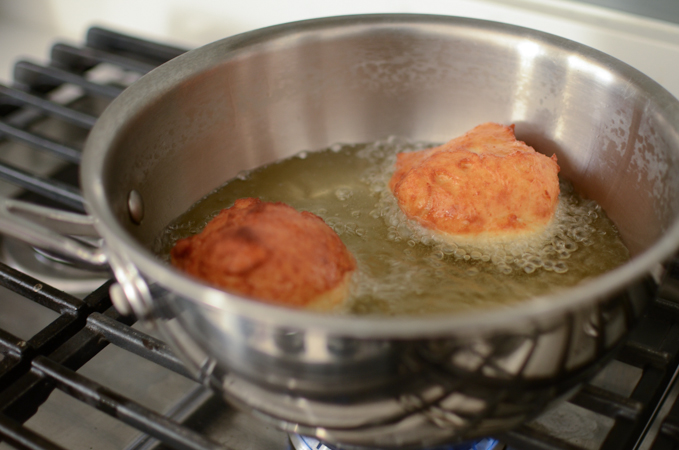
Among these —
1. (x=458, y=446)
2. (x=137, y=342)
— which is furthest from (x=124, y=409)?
(x=458, y=446)

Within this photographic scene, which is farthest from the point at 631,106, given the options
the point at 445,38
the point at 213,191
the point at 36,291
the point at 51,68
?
the point at 51,68

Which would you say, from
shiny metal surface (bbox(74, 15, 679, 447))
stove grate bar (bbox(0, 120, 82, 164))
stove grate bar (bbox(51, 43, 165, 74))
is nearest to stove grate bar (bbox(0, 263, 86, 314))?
shiny metal surface (bbox(74, 15, 679, 447))

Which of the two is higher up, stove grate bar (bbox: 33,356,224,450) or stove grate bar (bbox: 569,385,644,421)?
stove grate bar (bbox: 33,356,224,450)

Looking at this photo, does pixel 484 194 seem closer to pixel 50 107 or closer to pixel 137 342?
pixel 137 342

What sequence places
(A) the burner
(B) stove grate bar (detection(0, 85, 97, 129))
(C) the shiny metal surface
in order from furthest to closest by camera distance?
1. (B) stove grate bar (detection(0, 85, 97, 129))
2. (A) the burner
3. (C) the shiny metal surface

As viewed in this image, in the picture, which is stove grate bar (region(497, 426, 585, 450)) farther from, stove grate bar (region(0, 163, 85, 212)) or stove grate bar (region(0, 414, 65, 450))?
stove grate bar (region(0, 163, 85, 212))

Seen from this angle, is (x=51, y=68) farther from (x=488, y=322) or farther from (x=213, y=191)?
(x=488, y=322)
